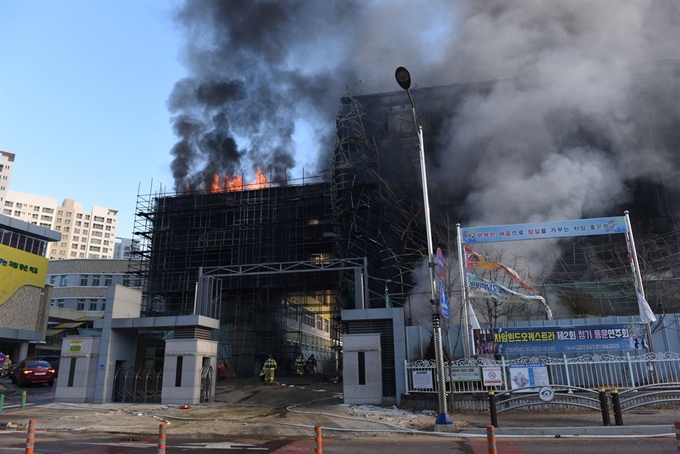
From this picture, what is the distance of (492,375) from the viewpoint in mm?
13594

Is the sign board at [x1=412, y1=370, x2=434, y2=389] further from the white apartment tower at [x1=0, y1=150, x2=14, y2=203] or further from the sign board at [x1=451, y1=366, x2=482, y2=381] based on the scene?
the white apartment tower at [x1=0, y1=150, x2=14, y2=203]

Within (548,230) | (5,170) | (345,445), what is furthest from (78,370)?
(5,170)

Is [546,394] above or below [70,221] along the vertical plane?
below

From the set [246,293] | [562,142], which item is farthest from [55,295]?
[562,142]

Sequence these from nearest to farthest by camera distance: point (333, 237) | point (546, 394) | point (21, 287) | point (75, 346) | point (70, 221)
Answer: point (546, 394) → point (75, 346) → point (333, 237) → point (21, 287) → point (70, 221)

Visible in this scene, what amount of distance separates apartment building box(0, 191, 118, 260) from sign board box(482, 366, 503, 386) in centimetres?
13665

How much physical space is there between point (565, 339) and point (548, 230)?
12.2 ft

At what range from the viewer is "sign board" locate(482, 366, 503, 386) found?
44.3ft

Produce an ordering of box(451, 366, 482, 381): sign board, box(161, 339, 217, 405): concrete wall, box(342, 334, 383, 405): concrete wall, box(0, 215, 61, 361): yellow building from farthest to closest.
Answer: box(0, 215, 61, 361): yellow building → box(161, 339, 217, 405): concrete wall → box(342, 334, 383, 405): concrete wall → box(451, 366, 482, 381): sign board

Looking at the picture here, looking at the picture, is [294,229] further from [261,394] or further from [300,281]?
[261,394]

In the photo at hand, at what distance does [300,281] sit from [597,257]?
20.1m

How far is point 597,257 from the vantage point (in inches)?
1002

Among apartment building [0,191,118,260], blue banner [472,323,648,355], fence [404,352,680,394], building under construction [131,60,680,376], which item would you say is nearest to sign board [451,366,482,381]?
fence [404,352,680,394]

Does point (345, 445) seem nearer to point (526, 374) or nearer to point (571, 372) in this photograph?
point (526, 374)
